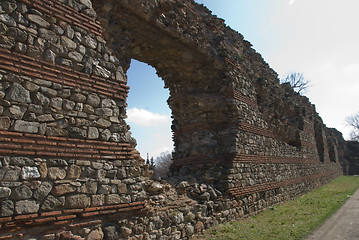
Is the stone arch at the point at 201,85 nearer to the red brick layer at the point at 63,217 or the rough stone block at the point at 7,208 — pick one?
the red brick layer at the point at 63,217

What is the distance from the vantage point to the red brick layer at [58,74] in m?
3.84

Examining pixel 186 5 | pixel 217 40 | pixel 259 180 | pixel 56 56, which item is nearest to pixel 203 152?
pixel 259 180

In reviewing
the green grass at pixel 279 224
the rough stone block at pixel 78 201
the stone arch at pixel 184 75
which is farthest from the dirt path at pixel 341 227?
the rough stone block at pixel 78 201

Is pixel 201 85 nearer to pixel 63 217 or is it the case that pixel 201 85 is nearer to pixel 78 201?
pixel 78 201

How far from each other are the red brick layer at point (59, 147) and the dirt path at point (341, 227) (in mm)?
4692

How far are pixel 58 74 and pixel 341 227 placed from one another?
7344 millimetres

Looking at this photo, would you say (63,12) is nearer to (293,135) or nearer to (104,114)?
(104,114)

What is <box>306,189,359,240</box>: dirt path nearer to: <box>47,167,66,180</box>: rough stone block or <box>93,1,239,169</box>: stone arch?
<box>93,1,239,169</box>: stone arch

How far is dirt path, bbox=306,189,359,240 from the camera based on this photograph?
6184mm

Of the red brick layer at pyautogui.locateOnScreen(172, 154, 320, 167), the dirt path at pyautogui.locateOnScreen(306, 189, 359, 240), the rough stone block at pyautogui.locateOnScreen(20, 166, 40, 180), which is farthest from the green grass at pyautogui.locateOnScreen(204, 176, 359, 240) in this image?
the rough stone block at pyautogui.locateOnScreen(20, 166, 40, 180)

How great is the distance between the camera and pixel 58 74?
4.38 metres

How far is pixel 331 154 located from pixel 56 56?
2603 centimetres

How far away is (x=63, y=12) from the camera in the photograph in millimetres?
4617

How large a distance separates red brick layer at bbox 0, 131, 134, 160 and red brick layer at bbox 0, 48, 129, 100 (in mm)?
899
